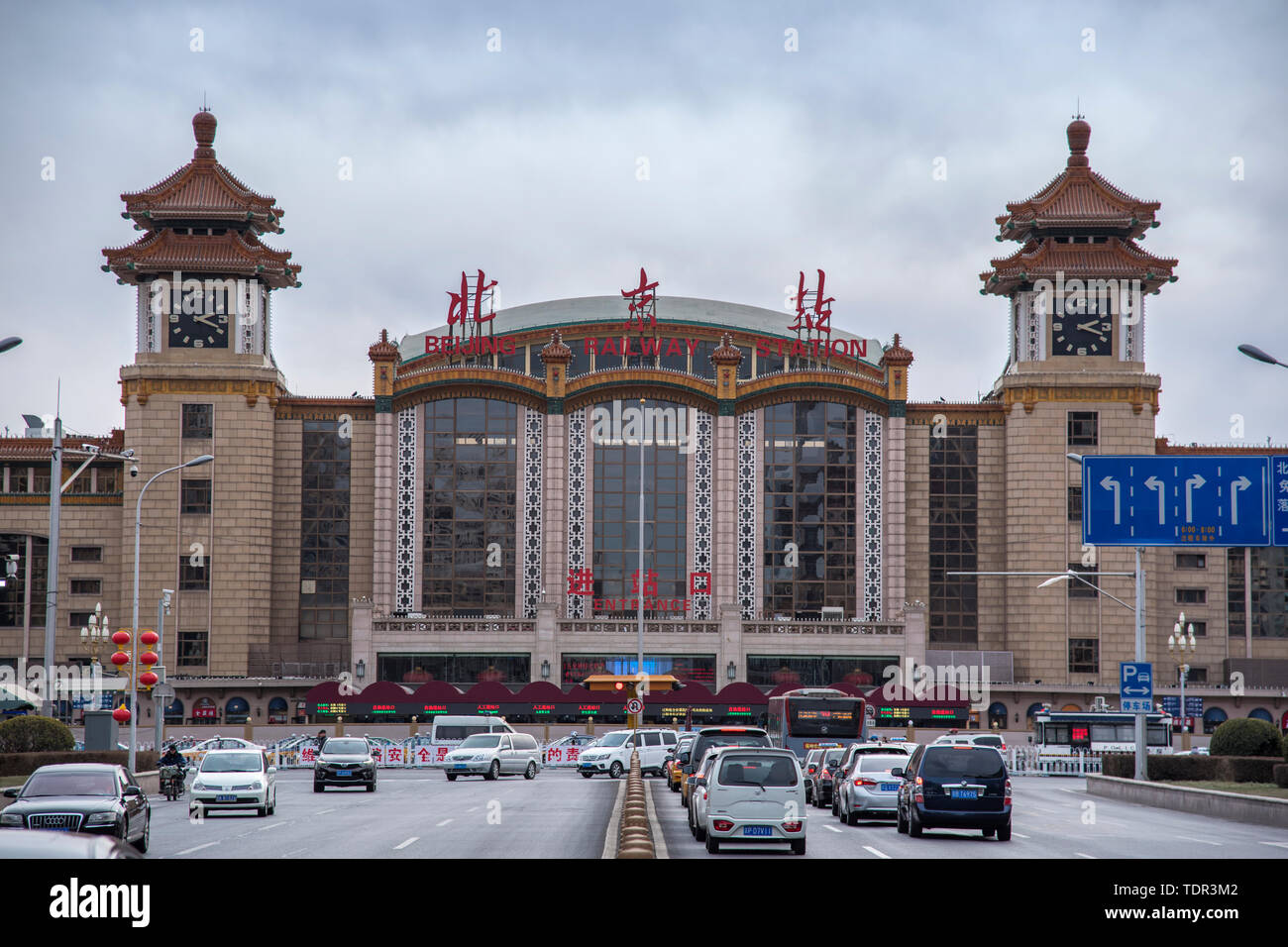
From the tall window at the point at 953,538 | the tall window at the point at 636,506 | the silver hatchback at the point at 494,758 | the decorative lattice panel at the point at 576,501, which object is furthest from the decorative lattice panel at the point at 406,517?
the silver hatchback at the point at 494,758

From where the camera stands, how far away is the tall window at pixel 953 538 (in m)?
96.3

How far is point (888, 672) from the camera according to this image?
9125 centimetres

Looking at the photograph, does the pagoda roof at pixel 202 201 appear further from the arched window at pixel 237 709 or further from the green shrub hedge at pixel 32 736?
the green shrub hedge at pixel 32 736

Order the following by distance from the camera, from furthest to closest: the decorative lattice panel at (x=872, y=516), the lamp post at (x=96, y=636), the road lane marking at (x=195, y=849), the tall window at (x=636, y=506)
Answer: the decorative lattice panel at (x=872, y=516), the tall window at (x=636, y=506), the lamp post at (x=96, y=636), the road lane marking at (x=195, y=849)

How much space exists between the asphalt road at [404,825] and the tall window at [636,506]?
1739 inches

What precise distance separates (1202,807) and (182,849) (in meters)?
25.3

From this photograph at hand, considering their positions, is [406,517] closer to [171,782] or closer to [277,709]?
[277,709]

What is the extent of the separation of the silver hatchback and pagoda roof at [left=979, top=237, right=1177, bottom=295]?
50.8 m

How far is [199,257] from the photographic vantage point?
95.1 m

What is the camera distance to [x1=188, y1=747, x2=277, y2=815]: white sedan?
3541 centimetres

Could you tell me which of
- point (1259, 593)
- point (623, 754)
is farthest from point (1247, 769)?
point (1259, 593)

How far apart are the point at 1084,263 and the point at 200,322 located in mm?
54930

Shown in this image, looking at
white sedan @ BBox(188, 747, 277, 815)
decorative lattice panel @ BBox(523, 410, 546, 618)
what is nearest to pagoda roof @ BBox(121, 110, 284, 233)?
decorative lattice panel @ BBox(523, 410, 546, 618)
